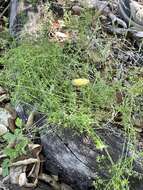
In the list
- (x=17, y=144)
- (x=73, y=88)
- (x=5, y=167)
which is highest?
(x=73, y=88)

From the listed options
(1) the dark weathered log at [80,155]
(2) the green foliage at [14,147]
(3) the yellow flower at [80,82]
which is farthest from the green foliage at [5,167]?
(3) the yellow flower at [80,82]

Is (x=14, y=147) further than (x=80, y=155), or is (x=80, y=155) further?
(x=14, y=147)

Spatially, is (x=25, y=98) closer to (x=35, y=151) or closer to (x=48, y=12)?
(x=35, y=151)

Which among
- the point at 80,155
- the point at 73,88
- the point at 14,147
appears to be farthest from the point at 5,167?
the point at 73,88

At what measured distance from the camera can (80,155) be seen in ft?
8.37

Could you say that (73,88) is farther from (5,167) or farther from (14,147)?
(5,167)

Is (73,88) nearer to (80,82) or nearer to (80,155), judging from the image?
(80,82)

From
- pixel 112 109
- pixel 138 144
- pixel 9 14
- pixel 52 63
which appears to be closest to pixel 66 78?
pixel 52 63

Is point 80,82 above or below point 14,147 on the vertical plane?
above

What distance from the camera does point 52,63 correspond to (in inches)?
107

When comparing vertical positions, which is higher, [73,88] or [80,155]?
[73,88]

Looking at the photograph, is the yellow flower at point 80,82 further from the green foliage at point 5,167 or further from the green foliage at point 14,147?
the green foliage at point 5,167

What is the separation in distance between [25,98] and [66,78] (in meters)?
0.27

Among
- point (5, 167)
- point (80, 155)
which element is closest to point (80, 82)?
point (80, 155)
